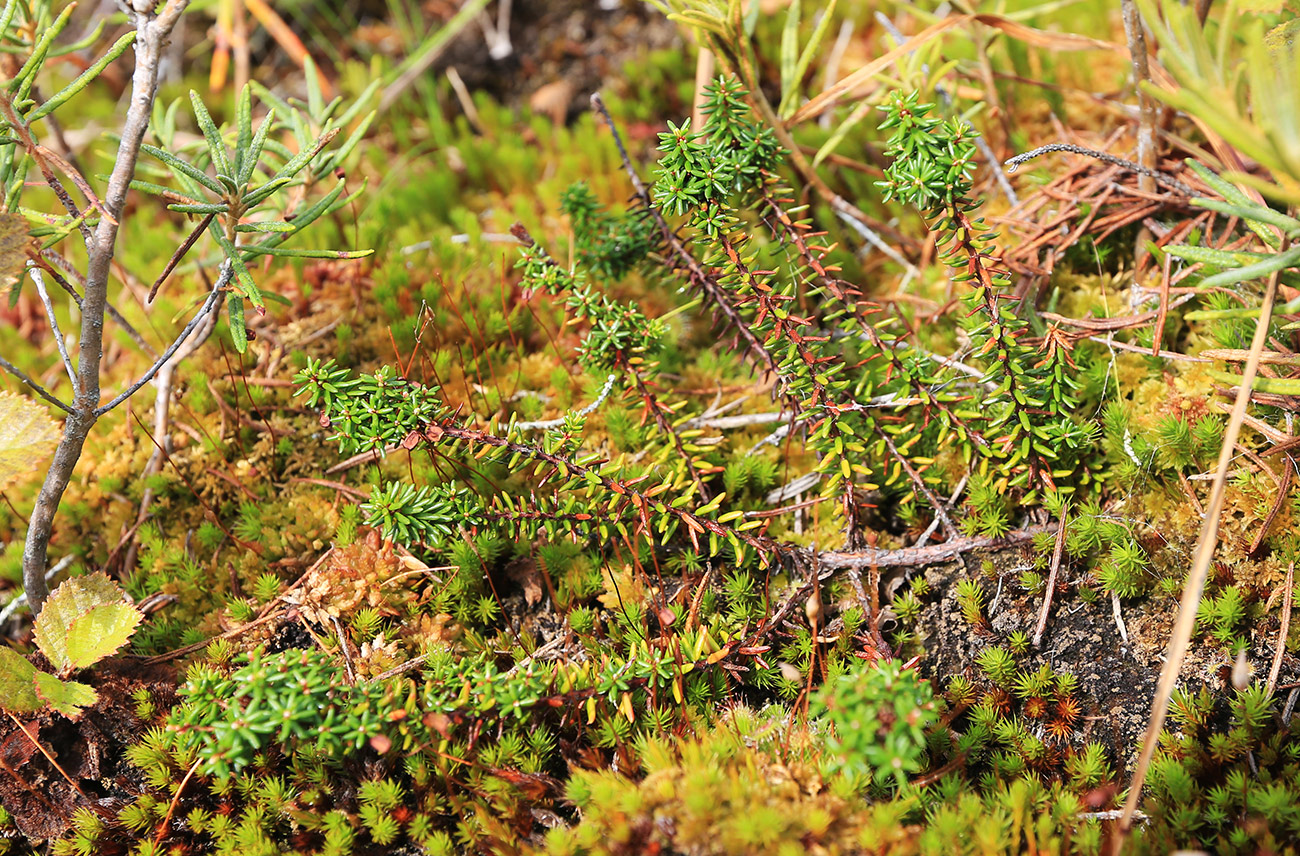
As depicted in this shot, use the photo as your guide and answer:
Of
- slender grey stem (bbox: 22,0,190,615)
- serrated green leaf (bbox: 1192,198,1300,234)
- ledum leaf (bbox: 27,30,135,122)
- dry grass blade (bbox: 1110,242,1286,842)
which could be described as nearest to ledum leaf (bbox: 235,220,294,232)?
slender grey stem (bbox: 22,0,190,615)

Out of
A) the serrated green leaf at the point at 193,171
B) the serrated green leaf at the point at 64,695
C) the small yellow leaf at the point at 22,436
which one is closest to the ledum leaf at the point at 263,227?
the serrated green leaf at the point at 193,171

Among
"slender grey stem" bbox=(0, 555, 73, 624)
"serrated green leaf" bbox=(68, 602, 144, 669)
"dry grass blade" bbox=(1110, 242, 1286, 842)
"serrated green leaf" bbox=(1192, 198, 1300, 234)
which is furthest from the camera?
"slender grey stem" bbox=(0, 555, 73, 624)

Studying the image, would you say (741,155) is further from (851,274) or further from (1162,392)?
(1162,392)

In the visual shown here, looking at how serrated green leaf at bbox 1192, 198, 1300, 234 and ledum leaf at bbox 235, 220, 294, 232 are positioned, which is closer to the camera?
serrated green leaf at bbox 1192, 198, 1300, 234

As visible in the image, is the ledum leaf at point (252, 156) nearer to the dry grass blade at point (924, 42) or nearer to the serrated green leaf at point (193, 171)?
the serrated green leaf at point (193, 171)

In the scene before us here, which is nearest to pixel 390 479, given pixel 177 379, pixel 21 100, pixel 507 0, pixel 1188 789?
pixel 177 379

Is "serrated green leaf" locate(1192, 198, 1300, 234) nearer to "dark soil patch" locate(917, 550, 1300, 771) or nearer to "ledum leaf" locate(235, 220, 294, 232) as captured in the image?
"dark soil patch" locate(917, 550, 1300, 771)
